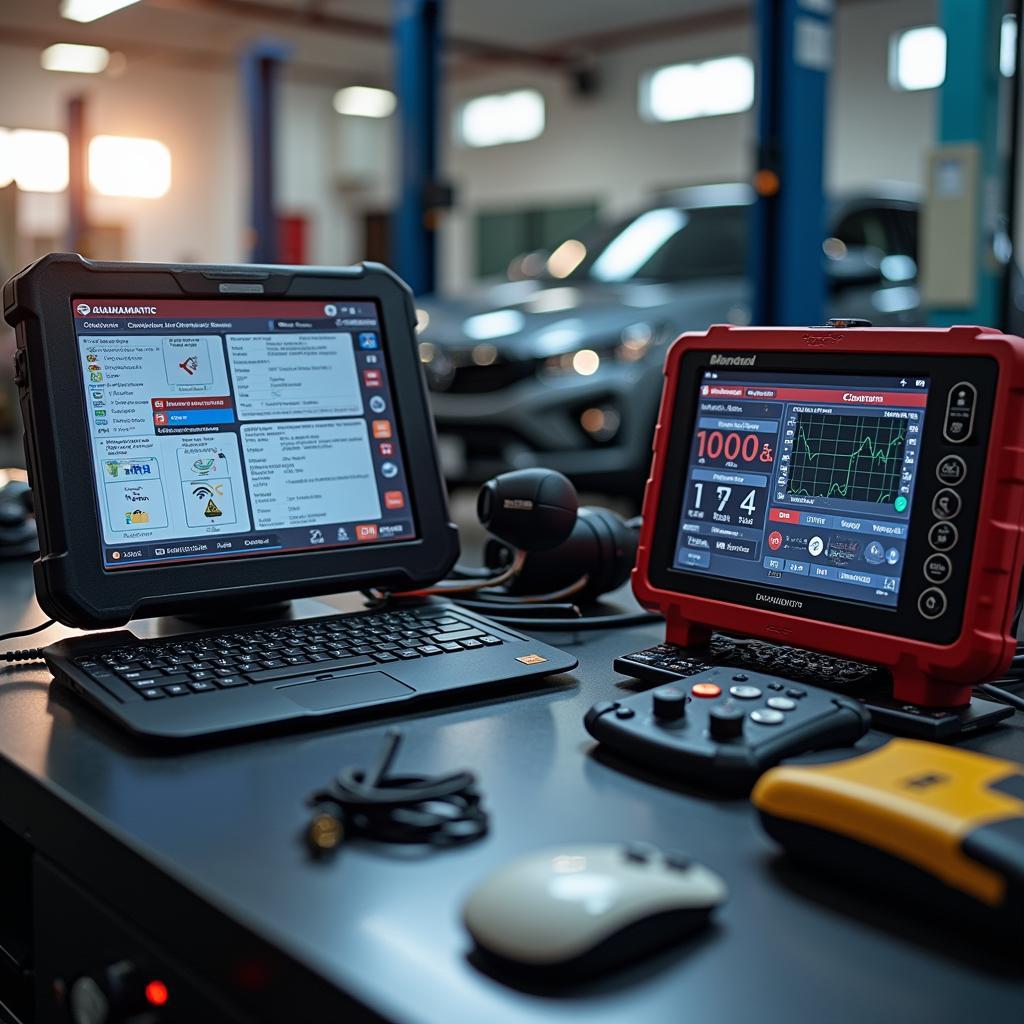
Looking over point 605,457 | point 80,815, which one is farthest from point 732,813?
point 605,457

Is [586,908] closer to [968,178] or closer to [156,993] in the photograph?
[156,993]

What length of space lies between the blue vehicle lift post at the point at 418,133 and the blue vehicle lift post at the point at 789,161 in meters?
2.11

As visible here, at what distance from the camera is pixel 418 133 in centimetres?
616

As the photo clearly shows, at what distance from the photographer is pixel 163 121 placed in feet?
43.0

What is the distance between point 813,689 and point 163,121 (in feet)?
44.0

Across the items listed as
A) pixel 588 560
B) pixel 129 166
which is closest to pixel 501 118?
pixel 129 166

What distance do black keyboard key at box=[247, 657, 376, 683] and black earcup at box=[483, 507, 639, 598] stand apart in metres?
0.33

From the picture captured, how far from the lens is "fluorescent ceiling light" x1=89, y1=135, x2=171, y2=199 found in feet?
41.8

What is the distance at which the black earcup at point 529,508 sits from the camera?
1249 millimetres

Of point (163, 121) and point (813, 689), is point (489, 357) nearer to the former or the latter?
point (813, 689)

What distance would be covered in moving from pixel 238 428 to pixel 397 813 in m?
0.54

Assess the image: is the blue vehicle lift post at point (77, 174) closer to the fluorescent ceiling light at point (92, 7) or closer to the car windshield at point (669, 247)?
the fluorescent ceiling light at point (92, 7)

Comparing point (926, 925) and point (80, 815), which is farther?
point (80, 815)

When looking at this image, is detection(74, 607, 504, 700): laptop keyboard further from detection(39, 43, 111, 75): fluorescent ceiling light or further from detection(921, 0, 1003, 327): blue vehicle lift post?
detection(39, 43, 111, 75): fluorescent ceiling light
